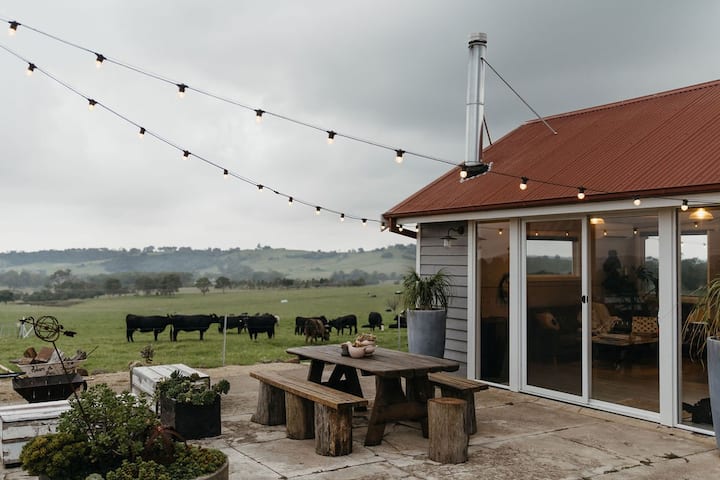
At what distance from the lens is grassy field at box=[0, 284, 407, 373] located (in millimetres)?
11648

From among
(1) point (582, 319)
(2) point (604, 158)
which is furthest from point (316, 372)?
(2) point (604, 158)

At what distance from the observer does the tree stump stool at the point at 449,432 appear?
452 cm

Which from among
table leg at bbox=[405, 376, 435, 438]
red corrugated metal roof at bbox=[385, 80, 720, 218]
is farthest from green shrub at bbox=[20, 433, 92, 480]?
red corrugated metal roof at bbox=[385, 80, 720, 218]

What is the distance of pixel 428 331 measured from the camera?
7602 mm

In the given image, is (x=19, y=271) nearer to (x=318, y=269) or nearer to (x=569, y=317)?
(x=318, y=269)

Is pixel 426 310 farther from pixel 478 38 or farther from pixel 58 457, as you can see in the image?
pixel 58 457

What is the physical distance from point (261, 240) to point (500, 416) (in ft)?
81.9

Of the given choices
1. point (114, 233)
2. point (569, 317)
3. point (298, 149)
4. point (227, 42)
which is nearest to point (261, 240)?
point (114, 233)

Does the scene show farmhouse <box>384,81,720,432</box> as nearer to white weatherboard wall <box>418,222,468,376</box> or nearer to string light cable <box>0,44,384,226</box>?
A: white weatherboard wall <box>418,222,468,376</box>

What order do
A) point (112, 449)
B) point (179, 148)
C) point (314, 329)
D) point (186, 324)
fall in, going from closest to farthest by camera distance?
point (112, 449) → point (179, 148) → point (314, 329) → point (186, 324)

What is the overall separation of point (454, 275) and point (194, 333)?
10085 millimetres

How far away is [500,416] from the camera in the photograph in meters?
6.00

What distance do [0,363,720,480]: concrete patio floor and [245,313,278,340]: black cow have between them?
8.62 metres

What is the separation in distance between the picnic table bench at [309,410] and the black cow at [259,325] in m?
9.04
